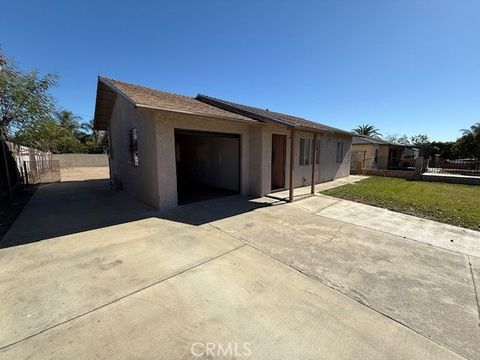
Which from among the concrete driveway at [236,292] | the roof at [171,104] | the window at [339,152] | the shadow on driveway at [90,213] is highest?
the roof at [171,104]

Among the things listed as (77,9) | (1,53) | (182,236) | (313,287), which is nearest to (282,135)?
(182,236)

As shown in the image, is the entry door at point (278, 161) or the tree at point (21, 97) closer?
the tree at point (21, 97)

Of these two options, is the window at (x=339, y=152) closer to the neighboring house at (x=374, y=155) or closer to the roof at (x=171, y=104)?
the roof at (x=171, y=104)

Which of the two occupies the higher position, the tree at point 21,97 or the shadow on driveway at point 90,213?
the tree at point 21,97

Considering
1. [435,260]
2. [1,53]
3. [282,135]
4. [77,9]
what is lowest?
[435,260]

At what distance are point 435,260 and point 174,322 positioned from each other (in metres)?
4.36

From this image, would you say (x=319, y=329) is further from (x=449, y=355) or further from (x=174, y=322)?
(x=174, y=322)

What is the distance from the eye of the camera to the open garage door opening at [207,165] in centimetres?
877

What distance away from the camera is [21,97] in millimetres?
9305

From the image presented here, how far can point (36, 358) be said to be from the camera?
1.84 m

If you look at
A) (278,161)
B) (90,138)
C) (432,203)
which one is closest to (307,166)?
(278,161)

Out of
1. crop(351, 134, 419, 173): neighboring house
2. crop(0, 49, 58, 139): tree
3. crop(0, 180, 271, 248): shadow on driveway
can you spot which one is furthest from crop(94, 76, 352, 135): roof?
crop(351, 134, 419, 173): neighboring house

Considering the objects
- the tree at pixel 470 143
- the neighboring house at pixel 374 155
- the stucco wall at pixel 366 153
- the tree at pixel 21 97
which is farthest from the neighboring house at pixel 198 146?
the tree at pixel 470 143

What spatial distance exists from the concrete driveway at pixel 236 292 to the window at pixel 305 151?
5.66 m
